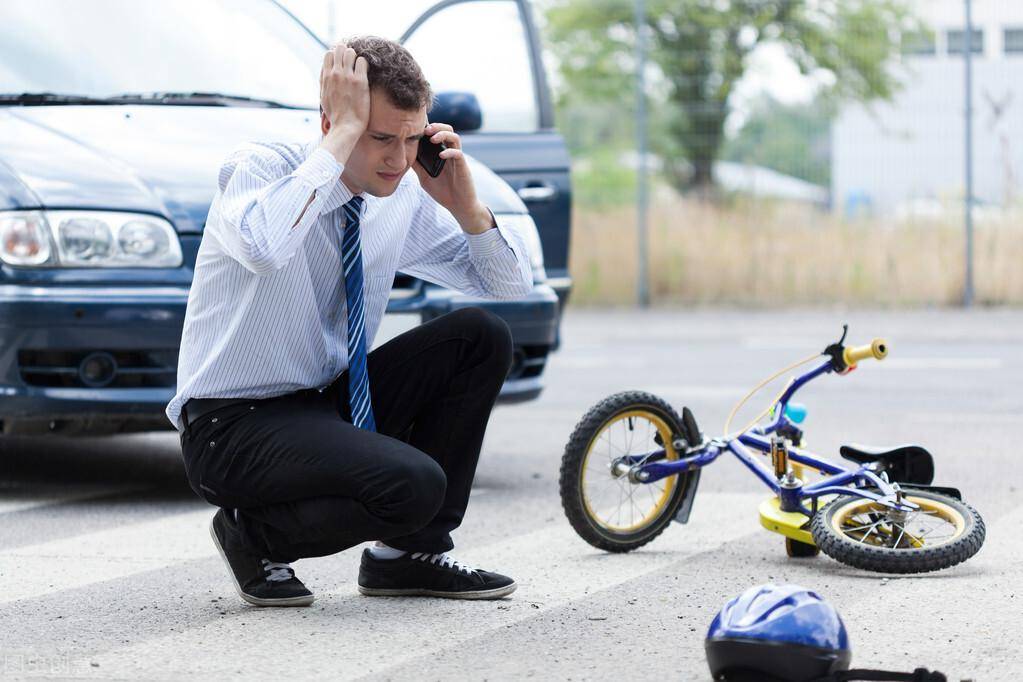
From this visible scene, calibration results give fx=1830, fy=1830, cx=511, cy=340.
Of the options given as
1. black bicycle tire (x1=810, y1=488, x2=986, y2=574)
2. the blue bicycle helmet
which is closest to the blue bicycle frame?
black bicycle tire (x1=810, y1=488, x2=986, y2=574)

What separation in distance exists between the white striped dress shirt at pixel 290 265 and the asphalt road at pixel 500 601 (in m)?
0.58

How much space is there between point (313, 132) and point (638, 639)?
284 cm

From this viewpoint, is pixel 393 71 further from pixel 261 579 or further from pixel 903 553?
pixel 903 553

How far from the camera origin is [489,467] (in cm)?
713

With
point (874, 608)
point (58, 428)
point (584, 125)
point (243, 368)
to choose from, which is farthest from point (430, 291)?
point (584, 125)

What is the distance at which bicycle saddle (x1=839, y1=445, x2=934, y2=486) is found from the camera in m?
5.08

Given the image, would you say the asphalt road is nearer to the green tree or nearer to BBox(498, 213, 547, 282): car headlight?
BBox(498, 213, 547, 282): car headlight

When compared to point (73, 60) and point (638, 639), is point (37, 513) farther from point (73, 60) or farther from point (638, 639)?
point (638, 639)

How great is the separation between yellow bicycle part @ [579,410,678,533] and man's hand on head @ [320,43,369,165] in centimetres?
136

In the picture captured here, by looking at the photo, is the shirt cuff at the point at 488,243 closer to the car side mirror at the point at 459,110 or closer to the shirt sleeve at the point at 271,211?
the shirt sleeve at the point at 271,211

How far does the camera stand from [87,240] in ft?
19.0

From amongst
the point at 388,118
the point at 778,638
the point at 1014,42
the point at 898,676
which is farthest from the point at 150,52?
the point at 1014,42

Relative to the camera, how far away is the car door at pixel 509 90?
26.6 feet

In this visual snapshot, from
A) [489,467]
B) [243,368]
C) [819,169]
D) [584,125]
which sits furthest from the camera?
[584,125]
